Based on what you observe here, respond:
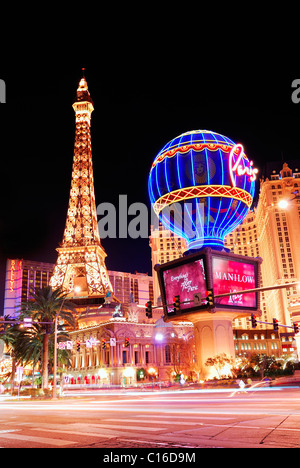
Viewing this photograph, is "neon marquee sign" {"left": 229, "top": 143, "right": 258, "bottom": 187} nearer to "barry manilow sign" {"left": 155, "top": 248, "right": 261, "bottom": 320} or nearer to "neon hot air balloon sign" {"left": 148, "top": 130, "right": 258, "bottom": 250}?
"neon hot air balloon sign" {"left": 148, "top": 130, "right": 258, "bottom": 250}

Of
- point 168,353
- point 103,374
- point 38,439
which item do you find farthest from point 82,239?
point 38,439

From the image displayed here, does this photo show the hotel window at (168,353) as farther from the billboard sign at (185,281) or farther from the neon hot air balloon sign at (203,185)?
the neon hot air balloon sign at (203,185)

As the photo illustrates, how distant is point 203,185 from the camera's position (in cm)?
5066

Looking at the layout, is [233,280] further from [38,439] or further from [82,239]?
[82,239]

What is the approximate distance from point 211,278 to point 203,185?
11.2m

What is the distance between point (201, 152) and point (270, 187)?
113 m

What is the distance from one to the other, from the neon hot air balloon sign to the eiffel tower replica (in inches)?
2012

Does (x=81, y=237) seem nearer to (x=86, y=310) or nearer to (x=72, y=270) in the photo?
(x=72, y=270)

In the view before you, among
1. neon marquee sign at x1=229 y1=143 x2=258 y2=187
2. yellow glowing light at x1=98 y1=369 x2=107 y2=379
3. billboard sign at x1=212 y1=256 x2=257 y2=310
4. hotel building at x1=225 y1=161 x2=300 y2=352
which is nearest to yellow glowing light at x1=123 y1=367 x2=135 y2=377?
yellow glowing light at x1=98 y1=369 x2=107 y2=379

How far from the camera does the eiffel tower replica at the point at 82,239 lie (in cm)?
10262
